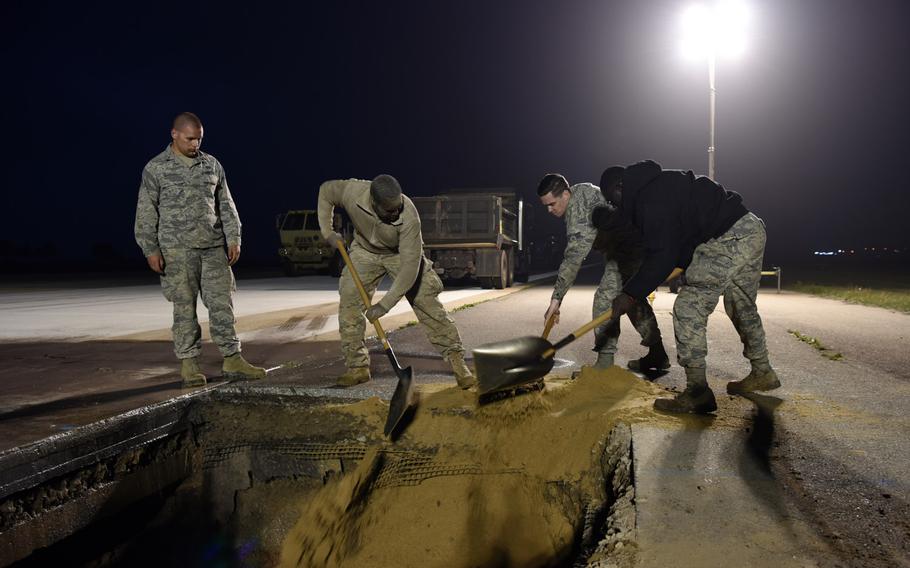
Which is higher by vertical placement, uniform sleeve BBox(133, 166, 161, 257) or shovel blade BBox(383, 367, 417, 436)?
uniform sleeve BBox(133, 166, 161, 257)

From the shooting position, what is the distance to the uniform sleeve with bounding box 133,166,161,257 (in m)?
4.00

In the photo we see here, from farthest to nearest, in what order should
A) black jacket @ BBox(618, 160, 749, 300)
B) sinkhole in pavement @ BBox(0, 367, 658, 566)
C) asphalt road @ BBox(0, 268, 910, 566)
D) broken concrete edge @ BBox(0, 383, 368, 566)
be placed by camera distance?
black jacket @ BBox(618, 160, 749, 300) < sinkhole in pavement @ BBox(0, 367, 658, 566) < broken concrete edge @ BBox(0, 383, 368, 566) < asphalt road @ BBox(0, 268, 910, 566)

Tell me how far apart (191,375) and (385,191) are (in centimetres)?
191

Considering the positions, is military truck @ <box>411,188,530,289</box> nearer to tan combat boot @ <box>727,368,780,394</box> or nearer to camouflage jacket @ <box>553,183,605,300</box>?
camouflage jacket @ <box>553,183,605,300</box>

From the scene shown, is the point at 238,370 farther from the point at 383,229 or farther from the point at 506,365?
the point at 506,365

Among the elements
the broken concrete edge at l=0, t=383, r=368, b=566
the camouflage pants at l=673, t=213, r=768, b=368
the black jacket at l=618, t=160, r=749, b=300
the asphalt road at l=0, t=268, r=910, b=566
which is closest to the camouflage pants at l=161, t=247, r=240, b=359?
the asphalt road at l=0, t=268, r=910, b=566

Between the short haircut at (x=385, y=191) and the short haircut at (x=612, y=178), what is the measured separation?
1.19 m

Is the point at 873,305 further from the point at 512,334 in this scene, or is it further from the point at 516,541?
the point at 516,541

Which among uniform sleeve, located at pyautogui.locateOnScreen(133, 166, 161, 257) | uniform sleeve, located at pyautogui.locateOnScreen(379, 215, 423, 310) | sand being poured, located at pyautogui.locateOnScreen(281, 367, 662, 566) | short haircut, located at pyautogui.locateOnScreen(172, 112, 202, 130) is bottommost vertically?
sand being poured, located at pyautogui.locateOnScreen(281, 367, 662, 566)

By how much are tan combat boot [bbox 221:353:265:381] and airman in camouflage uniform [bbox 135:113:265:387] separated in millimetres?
264

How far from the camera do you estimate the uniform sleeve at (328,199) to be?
4047 millimetres

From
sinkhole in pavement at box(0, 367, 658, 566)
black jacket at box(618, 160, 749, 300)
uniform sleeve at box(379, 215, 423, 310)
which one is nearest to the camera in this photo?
sinkhole in pavement at box(0, 367, 658, 566)

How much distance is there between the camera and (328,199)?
411cm

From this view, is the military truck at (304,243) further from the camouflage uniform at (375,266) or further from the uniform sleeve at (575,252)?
the uniform sleeve at (575,252)
